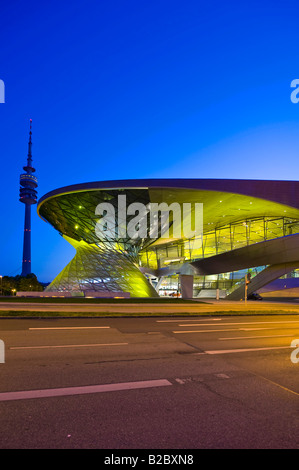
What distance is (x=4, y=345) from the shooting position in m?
8.01

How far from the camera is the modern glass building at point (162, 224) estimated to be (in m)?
37.1

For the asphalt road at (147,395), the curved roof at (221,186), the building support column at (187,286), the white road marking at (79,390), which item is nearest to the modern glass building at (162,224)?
the curved roof at (221,186)

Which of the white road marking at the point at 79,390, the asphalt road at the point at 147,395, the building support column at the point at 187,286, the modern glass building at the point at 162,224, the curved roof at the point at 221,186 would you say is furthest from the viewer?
the building support column at the point at 187,286

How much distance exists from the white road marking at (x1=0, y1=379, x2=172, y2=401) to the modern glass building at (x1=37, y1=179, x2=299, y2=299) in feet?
97.3

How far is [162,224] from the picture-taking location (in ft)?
166

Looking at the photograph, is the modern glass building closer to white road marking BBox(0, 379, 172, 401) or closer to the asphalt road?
the asphalt road

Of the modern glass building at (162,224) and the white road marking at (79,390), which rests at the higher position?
the modern glass building at (162,224)

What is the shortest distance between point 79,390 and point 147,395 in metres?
1.18

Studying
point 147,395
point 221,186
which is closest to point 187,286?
point 221,186

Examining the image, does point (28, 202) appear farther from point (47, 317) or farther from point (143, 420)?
point (143, 420)

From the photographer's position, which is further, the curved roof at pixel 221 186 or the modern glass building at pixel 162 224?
the modern glass building at pixel 162 224

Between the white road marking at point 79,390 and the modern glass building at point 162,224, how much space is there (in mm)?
29651

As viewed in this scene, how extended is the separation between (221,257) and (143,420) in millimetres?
41708

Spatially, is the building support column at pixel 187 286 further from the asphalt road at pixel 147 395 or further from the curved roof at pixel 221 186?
the asphalt road at pixel 147 395
